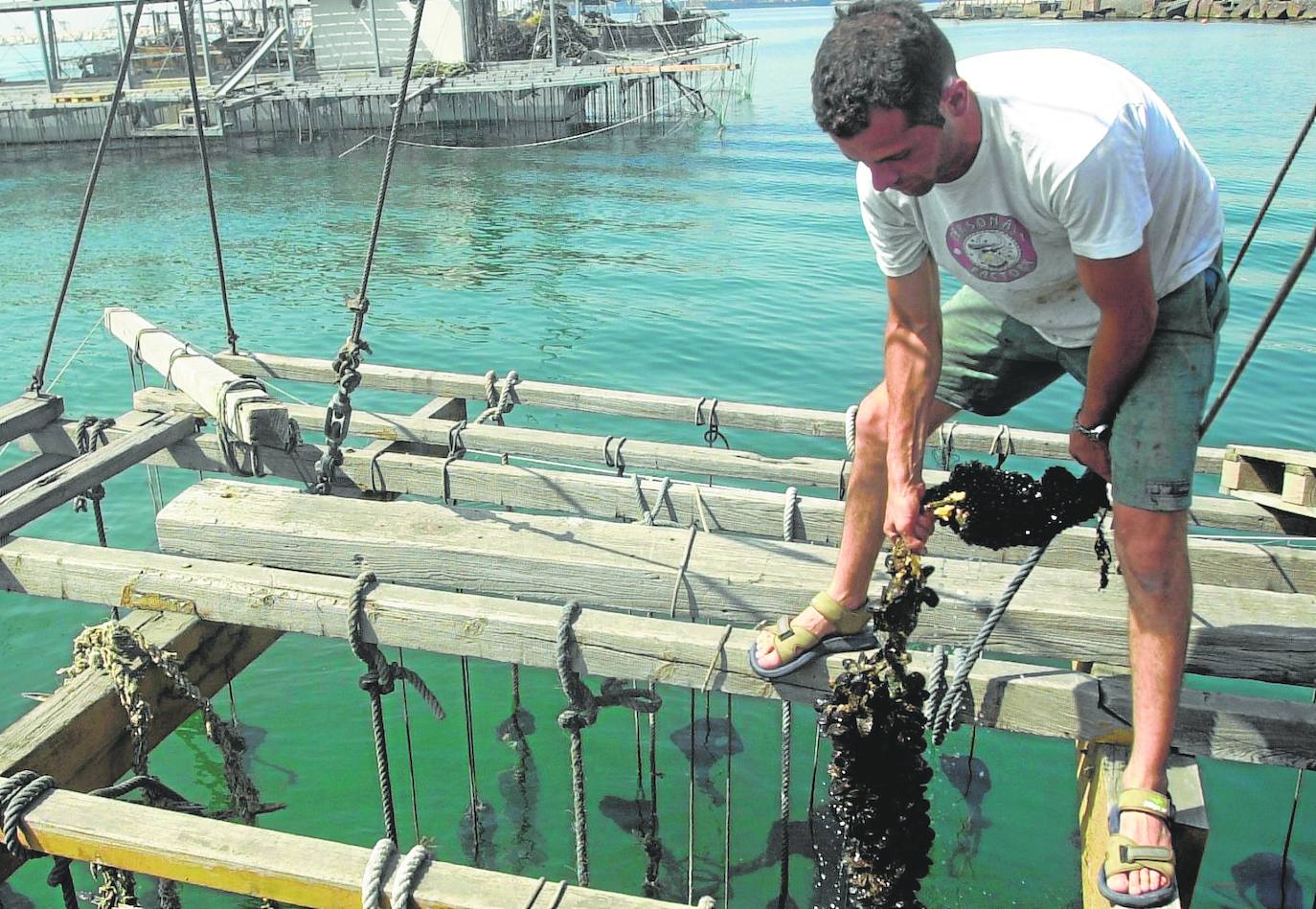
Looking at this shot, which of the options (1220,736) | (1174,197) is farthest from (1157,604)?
(1174,197)

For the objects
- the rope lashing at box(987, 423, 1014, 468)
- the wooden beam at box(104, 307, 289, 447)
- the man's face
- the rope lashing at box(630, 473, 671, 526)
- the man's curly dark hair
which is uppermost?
the man's curly dark hair

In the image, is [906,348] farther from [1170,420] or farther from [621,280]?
[621,280]

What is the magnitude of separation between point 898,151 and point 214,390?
11.4ft

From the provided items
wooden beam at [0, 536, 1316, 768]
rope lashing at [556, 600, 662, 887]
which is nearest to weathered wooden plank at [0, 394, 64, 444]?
wooden beam at [0, 536, 1316, 768]

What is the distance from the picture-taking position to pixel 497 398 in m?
6.07

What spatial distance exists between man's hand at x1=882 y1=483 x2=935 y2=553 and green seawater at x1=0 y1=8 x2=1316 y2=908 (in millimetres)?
516

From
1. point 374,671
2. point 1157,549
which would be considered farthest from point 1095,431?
point 374,671

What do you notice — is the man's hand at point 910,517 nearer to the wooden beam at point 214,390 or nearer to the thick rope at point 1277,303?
the thick rope at point 1277,303

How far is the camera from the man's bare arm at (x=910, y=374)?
3092 mm

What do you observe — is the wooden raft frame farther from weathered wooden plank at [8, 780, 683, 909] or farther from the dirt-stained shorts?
the dirt-stained shorts

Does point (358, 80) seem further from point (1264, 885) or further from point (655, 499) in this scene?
point (1264, 885)

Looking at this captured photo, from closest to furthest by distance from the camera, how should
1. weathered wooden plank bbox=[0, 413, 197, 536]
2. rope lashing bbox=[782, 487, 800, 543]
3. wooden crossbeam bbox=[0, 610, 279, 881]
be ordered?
wooden crossbeam bbox=[0, 610, 279, 881] → weathered wooden plank bbox=[0, 413, 197, 536] → rope lashing bbox=[782, 487, 800, 543]

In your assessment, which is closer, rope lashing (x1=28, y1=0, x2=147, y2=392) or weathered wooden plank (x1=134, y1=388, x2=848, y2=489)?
rope lashing (x1=28, y1=0, x2=147, y2=392)

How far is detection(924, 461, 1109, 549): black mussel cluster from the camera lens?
3010mm
